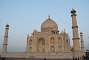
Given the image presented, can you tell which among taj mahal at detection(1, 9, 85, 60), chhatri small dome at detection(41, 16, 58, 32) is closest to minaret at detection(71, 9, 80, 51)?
taj mahal at detection(1, 9, 85, 60)

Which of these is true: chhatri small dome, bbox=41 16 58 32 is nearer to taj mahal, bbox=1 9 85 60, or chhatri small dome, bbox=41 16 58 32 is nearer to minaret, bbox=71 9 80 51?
taj mahal, bbox=1 9 85 60

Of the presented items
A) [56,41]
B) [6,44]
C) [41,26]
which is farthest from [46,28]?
[6,44]

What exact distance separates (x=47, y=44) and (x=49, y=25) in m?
4.01

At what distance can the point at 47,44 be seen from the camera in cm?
2384

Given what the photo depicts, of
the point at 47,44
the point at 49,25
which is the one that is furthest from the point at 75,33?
the point at 49,25

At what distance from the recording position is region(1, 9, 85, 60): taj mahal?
19859mm

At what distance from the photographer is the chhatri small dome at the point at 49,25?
85.2 feet

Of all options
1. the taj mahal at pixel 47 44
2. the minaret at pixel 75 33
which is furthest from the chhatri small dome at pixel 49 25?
the minaret at pixel 75 33

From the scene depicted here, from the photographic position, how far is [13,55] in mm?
21625

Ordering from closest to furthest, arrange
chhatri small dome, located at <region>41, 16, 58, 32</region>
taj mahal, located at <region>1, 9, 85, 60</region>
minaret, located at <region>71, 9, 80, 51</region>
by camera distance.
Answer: minaret, located at <region>71, 9, 80, 51</region>, taj mahal, located at <region>1, 9, 85, 60</region>, chhatri small dome, located at <region>41, 16, 58, 32</region>

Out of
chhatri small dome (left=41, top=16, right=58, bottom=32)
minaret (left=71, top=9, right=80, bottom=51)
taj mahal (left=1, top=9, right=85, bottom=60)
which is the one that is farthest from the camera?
chhatri small dome (left=41, top=16, right=58, bottom=32)

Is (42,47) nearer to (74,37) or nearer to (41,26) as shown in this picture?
(41,26)

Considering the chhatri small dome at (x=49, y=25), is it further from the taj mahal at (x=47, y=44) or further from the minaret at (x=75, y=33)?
the minaret at (x=75, y=33)

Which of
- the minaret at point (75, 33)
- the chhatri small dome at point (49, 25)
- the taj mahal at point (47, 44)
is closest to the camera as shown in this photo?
the minaret at point (75, 33)
